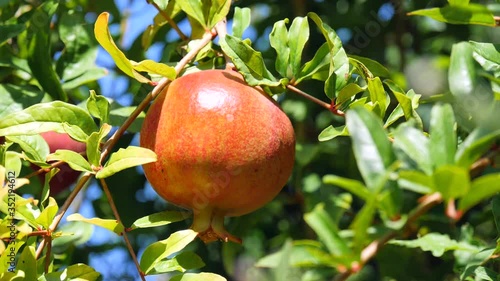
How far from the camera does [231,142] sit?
1.12 meters

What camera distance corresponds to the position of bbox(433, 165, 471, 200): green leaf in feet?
2.42

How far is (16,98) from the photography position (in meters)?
1.56

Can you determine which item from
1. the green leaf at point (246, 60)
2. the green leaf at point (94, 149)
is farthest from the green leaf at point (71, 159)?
the green leaf at point (246, 60)

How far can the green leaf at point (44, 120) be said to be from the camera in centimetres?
118

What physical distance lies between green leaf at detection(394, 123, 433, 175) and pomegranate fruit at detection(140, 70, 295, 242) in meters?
0.35

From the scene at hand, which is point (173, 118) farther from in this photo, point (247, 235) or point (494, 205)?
point (247, 235)

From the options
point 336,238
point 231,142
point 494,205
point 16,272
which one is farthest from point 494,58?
point 16,272

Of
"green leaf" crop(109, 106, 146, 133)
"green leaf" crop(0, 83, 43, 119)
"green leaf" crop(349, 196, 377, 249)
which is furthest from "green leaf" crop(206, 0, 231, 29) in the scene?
"green leaf" crop(349, 196, 377, 249)

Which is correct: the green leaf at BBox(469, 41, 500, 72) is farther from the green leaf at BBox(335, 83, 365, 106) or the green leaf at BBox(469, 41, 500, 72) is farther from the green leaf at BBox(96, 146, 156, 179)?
the green leaf at BBox(96, 146, 156, 179)

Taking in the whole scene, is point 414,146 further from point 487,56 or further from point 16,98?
point 16,98

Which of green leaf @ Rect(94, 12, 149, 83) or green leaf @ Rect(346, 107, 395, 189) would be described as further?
green leaf @ Rect(94, 12, 149, 83)

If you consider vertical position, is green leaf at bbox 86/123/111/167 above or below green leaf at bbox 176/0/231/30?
below

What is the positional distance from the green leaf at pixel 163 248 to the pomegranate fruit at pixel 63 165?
1.43ft

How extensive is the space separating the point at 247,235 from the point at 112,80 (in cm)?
54
